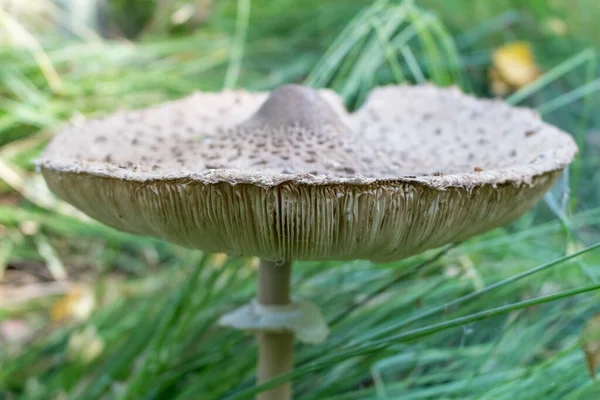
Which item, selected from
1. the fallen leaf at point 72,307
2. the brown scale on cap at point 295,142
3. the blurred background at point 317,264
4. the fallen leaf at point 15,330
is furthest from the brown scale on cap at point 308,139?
the fallen leaf at point 15,330

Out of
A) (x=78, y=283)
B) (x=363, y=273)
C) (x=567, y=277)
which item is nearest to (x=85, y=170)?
(x=363, y=273)

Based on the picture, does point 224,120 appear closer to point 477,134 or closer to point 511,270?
point 477,134

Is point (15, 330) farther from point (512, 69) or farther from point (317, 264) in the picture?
point (512, 69)

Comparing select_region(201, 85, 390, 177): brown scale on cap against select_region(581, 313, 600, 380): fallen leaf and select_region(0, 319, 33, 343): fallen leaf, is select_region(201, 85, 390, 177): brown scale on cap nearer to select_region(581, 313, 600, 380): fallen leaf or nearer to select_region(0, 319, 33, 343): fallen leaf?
select_region(581, 313, 600, 380): fallen leaf

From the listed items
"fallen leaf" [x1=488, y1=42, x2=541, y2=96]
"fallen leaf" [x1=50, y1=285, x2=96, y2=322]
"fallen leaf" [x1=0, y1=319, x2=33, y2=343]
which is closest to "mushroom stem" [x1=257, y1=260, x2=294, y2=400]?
"fallen leaf" [x1=50, y1=285, x2=96, y2=322]

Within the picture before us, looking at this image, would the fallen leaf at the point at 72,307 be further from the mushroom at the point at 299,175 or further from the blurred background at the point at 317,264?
the mushroom at the point at 299,175

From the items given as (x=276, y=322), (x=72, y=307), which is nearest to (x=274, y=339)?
(x=276, y=322)
